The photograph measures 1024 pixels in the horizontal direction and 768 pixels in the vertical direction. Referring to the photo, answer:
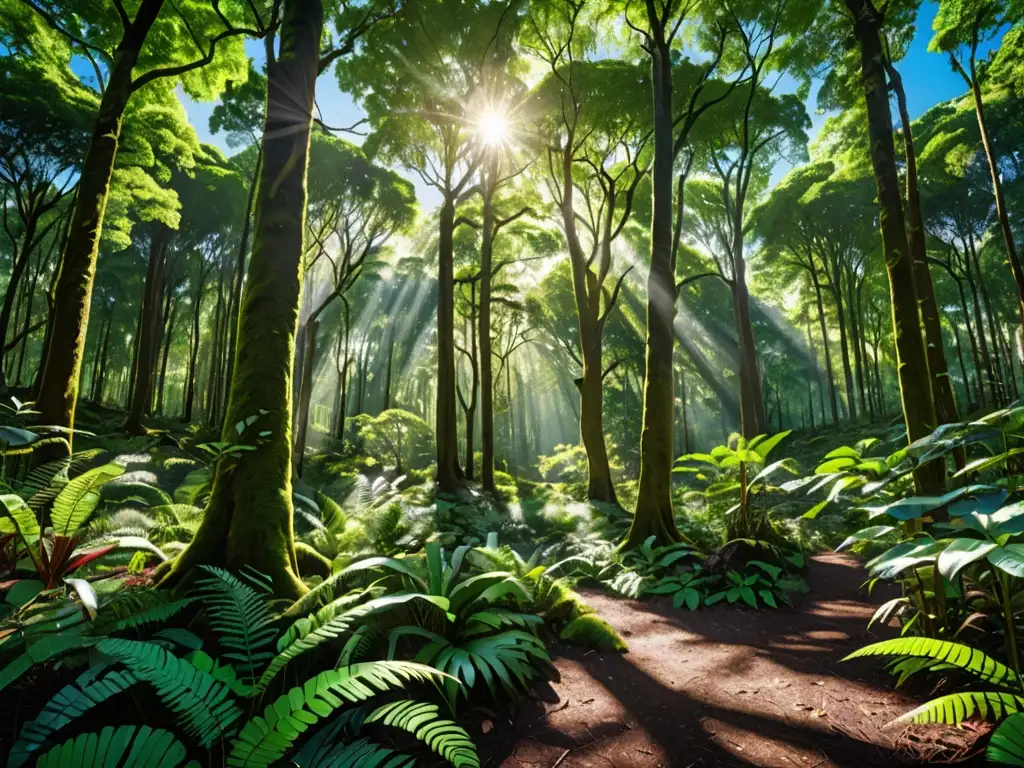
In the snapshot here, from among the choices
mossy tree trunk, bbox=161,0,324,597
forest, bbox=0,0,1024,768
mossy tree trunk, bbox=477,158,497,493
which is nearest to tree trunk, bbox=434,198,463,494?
forest, bbox=0,0,1024,768

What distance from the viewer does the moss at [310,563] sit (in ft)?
12.2

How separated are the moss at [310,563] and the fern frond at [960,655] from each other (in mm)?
3479

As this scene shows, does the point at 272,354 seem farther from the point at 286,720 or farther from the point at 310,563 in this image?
the point at 286,720

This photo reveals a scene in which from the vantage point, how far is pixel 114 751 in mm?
1413

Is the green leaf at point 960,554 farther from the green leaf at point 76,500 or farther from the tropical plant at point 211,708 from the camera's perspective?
the green leaf at point 76,500

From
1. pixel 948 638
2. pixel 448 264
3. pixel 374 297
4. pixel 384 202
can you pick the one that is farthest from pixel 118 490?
pixel 374 297

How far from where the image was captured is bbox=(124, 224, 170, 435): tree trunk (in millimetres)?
13461

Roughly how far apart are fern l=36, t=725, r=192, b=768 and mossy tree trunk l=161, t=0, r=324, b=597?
5.32 ft

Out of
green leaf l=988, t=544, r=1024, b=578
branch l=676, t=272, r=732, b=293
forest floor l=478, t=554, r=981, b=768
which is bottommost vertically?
forest floor l=478, t=554, r=981, b=768

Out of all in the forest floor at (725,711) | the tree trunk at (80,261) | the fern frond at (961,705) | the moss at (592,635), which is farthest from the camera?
the tree trunk at (80,261)

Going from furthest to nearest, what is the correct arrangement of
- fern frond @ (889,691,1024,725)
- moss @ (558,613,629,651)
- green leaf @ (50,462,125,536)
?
moss @ (558,613,629,651) → green leaf @ (50,462,125,536) → fern frond @ (889,691,1024,725)

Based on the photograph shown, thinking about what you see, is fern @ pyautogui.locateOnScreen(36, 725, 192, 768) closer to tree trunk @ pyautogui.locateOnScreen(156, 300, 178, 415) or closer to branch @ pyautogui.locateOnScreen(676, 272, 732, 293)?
branch @ pyautogui.locateOnScreen(676, 272, 732, 293)

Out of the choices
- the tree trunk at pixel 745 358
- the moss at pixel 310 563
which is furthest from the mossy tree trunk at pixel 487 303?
the moss at pixel 310 563

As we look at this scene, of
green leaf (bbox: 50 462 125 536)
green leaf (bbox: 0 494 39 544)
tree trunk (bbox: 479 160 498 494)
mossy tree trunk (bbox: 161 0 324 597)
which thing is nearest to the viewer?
green leaf (bbox: 0 494 39 544)
